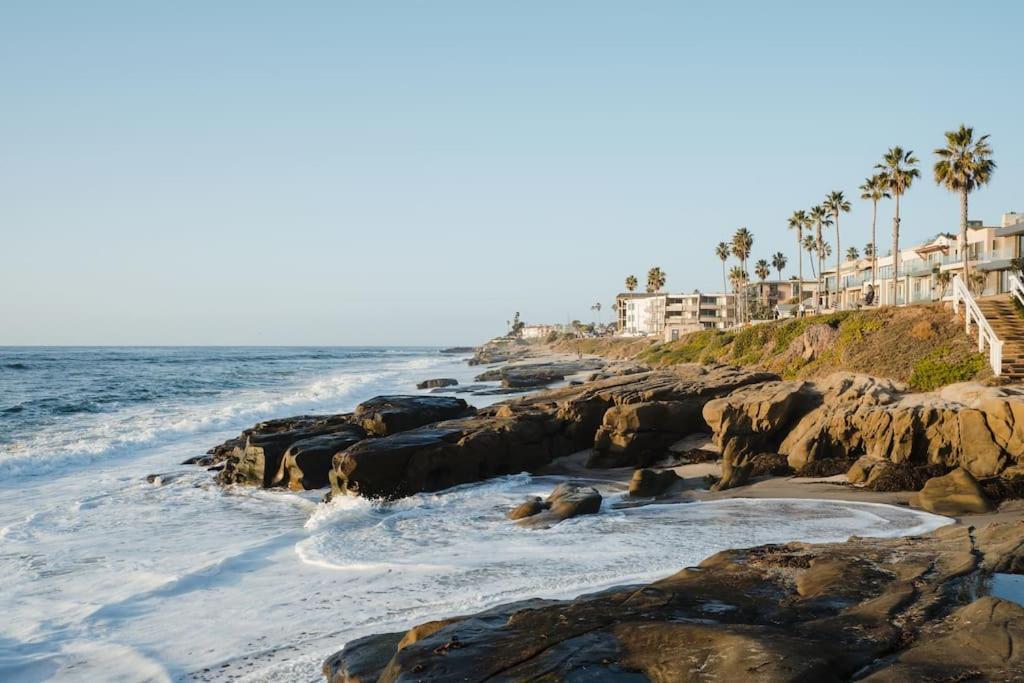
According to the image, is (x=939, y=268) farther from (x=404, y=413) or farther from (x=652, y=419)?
(x=404, y=413)

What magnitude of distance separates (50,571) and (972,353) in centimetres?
3535

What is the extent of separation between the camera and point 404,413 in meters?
31.0

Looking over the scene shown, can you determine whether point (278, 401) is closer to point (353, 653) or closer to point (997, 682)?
point (353, 653)

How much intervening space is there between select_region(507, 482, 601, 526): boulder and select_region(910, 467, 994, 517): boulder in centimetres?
814

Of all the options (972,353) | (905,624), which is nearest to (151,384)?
(972,353)

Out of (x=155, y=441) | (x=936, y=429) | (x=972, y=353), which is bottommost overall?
(x=155, y=441)

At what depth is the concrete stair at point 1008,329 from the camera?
29.7 m

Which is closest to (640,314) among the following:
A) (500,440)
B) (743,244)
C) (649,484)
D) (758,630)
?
(743,244)

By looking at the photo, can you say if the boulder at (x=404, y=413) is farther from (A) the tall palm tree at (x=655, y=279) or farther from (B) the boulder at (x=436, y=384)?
(A) the tall palm tree at (x=655, y=279)

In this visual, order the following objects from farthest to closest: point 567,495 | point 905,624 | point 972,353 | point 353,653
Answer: point 972,353, point 567,495, point 353,653, point 905,624

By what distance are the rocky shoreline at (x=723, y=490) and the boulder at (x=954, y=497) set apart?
4cm

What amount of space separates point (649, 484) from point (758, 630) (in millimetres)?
13515

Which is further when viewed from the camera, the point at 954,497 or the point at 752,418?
the point at 752,418

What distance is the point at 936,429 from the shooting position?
74.9 feet
